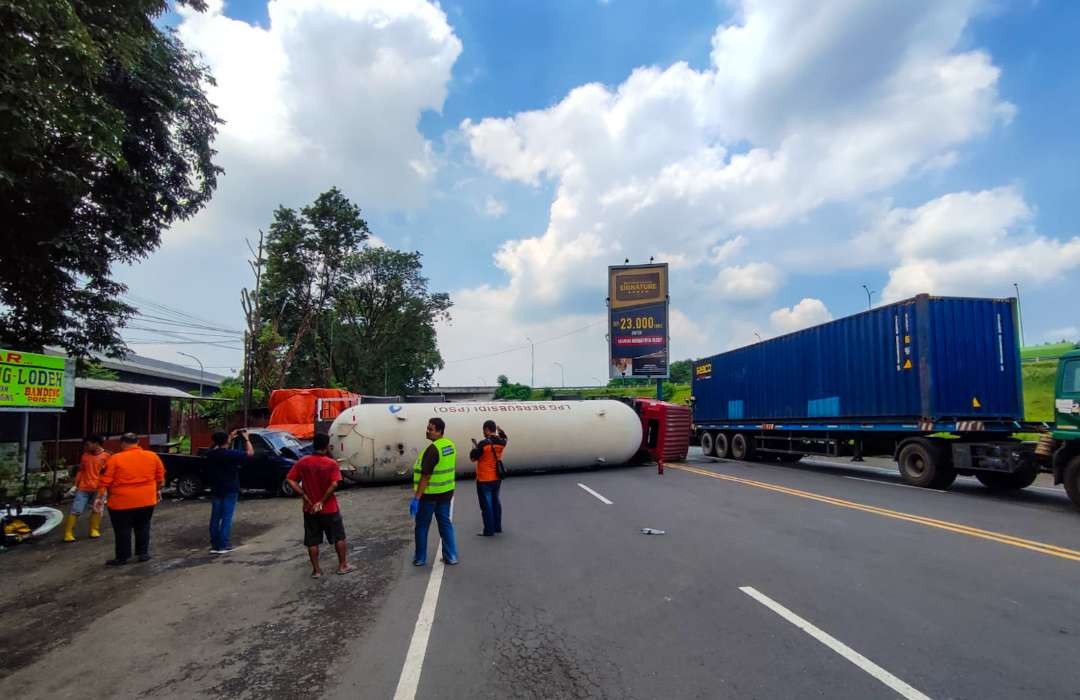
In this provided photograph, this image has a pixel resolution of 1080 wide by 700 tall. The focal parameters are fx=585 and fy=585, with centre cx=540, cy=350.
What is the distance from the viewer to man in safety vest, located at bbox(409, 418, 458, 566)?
6449mm

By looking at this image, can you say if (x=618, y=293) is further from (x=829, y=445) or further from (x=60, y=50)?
(x=60, y=50)

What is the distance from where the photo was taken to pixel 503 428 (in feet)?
51.6

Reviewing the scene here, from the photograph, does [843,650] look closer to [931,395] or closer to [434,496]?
[434,496]

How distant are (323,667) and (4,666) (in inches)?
96.6

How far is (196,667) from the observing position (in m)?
4.06

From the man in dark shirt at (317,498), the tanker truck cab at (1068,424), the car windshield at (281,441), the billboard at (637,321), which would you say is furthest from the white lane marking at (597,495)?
the billboard at (637,321)

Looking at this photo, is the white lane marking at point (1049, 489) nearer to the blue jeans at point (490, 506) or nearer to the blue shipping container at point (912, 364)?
the blue shipping container at point (912, 364)

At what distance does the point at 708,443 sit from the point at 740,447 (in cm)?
259

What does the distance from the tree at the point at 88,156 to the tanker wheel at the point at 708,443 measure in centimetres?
1847

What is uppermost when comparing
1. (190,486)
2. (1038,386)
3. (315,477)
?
(1038,386)

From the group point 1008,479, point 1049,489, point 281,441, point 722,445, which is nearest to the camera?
point 1008,479

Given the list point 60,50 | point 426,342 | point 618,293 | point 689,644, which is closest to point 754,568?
point 689,644

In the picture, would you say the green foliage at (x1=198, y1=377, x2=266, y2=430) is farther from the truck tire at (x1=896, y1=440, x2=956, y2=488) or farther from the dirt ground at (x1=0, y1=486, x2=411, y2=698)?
the truck tire at (x1=896, y1=440, x2=956, y2=488)

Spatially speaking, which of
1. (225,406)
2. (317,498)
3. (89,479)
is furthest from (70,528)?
(225,406)
